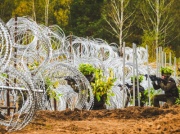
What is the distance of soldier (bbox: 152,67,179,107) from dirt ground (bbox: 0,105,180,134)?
2442 mm

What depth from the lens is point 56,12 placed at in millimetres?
48094

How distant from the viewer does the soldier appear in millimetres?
14438

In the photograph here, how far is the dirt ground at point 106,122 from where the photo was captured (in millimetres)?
8102

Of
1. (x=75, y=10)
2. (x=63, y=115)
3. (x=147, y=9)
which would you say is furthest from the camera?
(x=75, y=10)

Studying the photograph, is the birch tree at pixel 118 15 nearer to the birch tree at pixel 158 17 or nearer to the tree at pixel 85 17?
the birch tree at pixel 158 17

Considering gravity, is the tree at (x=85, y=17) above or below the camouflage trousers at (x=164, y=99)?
above

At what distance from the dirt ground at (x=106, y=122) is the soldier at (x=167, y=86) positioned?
2.44 m

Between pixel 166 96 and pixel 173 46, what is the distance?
31122mm

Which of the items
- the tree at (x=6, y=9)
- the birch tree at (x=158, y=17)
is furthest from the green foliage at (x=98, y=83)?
the tree at (x=6, y=9)

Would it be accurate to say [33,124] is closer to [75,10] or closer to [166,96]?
[166,96]

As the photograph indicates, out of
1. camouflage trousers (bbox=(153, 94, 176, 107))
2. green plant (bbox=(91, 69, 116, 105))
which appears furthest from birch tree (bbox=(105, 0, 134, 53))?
green plant (bbox=(91, 69, 116, 105))

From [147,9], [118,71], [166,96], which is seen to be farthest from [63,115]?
[147,9]

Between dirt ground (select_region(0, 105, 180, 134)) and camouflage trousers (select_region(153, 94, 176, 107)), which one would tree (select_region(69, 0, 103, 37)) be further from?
dirt ground (select_region(0, 105, 180, 134))

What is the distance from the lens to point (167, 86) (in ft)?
47.3
